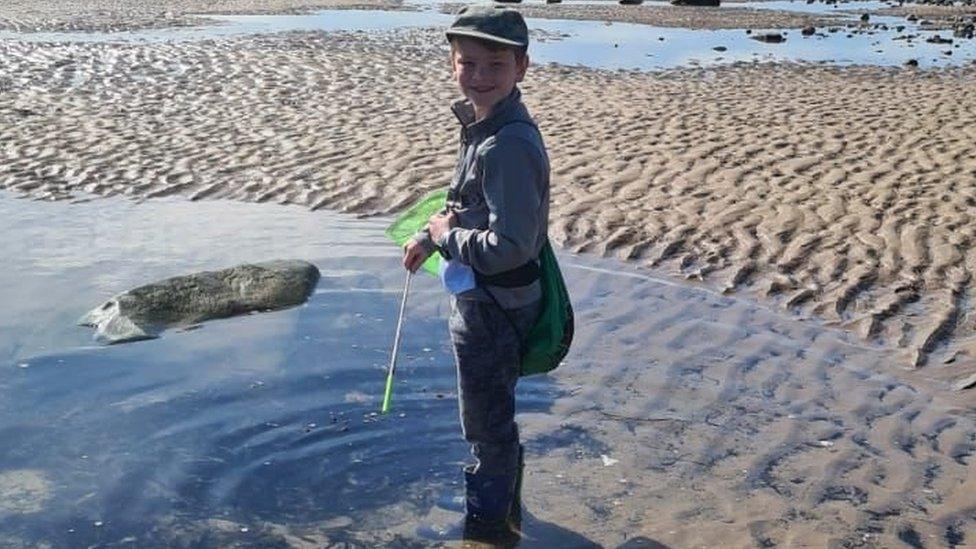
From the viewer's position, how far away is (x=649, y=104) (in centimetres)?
1439

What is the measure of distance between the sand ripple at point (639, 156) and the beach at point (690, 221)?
0.04 meters

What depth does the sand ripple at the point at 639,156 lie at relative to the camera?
26.3 feet

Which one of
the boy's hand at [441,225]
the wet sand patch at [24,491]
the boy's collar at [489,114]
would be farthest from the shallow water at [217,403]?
the boy's collar at [489,114]

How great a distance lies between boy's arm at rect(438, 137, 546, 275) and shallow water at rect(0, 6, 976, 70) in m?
15.3

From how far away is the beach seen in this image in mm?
5008

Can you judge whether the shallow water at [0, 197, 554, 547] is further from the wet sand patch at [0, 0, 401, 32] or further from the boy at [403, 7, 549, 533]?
the wet sand patch at [0, 0, 401, 32]

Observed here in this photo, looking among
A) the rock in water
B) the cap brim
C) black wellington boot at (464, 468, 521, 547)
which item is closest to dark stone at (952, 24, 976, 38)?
the rock in water

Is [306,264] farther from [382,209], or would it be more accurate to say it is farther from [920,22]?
[920,22]

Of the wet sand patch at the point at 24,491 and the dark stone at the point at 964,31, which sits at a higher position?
the wet sand patch at the point at 24,491

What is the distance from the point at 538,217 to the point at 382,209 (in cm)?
573

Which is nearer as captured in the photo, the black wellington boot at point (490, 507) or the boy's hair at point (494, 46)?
the boy's hair at point (494, 46)

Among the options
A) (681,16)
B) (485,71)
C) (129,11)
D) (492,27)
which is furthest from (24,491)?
(681,16)

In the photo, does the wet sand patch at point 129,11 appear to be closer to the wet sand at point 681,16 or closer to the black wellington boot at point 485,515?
the wet sand at point 681,16

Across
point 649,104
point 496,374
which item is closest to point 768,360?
point 496,374
